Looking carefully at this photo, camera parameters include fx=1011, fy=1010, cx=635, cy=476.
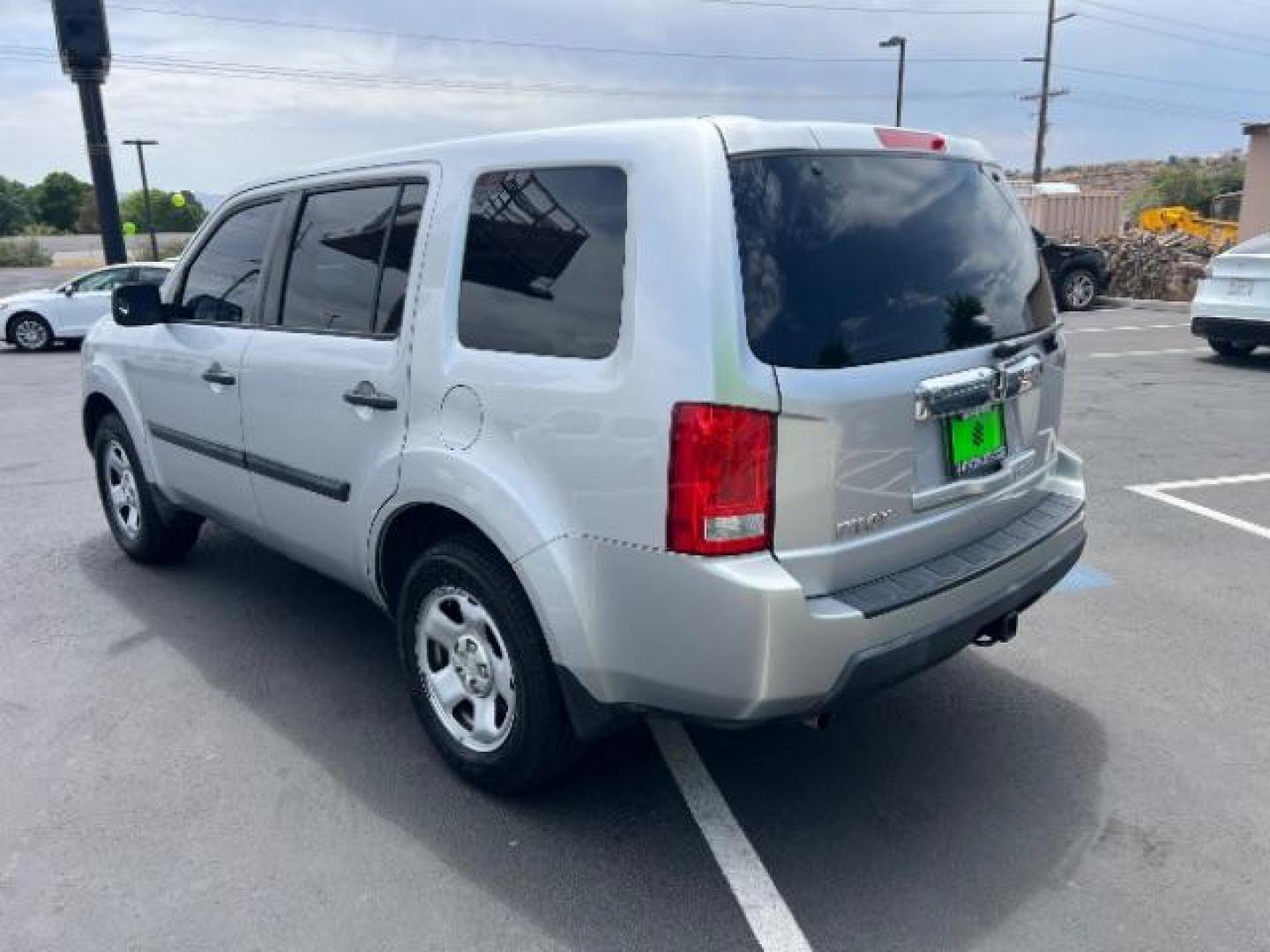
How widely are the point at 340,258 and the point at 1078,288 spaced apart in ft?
58.2

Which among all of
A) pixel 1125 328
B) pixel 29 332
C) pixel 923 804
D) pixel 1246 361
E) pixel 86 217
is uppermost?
pixel 86 217

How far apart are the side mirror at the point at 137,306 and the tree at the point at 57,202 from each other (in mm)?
86928

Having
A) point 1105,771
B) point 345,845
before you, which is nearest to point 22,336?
point 345,845

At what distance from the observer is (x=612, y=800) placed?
307 cm

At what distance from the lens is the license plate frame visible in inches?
108

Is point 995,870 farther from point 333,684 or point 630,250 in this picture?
point 333,684

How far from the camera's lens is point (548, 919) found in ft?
8.36

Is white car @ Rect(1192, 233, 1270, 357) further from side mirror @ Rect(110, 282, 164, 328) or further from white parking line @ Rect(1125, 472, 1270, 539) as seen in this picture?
side mirror @ Rect(110, 282, 164, 328)

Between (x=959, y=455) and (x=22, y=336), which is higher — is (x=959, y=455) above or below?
above

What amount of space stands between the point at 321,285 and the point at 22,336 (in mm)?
15210

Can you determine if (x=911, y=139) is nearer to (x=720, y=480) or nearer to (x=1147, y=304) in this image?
(x=720, y=480)

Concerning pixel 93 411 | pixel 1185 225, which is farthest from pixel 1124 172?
pixel 93 411

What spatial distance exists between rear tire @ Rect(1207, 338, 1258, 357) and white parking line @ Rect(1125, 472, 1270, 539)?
228 inches

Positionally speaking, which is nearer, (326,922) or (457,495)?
(326,922)
